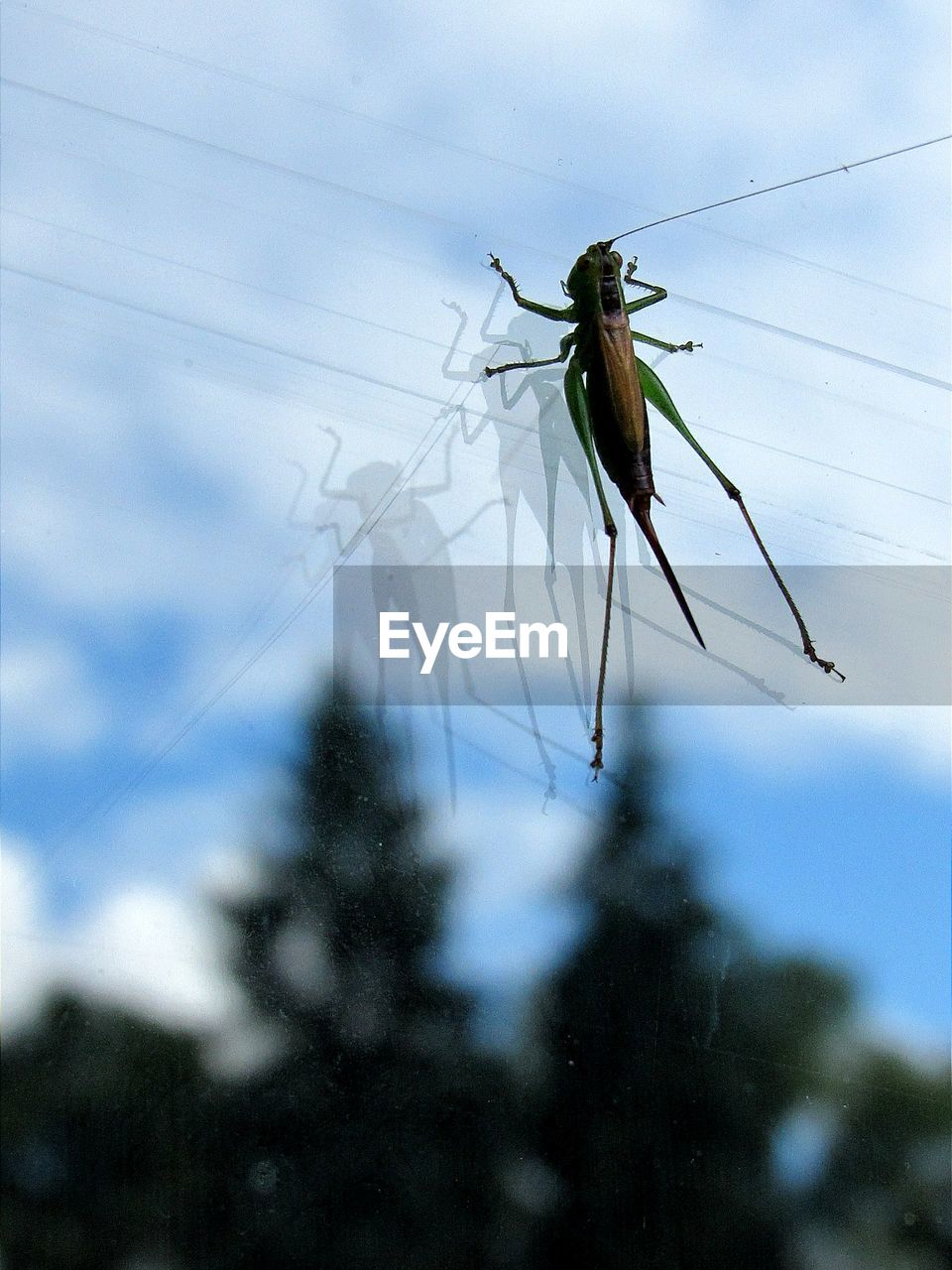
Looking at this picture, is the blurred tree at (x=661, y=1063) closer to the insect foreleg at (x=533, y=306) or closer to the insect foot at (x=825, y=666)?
the insect foot at (x=825, y=666)

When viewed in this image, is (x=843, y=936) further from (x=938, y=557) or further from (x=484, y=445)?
(x=484, y=445)

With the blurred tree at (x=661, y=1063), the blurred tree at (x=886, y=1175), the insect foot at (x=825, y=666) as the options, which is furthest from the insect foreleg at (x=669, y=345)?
the blurred tree at (x=886, y=1175)

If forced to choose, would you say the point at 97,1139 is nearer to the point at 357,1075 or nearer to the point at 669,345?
the point at 357,1075

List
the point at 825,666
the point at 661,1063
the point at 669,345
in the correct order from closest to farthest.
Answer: the point at 661,1063 → the point at 825,666 → the point at 669,345

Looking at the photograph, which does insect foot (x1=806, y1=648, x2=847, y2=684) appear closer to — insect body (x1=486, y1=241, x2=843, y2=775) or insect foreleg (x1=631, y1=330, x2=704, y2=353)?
insect body (x1=486, y1=241, x2=843, y2=775)

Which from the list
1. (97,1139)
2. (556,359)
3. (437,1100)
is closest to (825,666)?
(556,359)

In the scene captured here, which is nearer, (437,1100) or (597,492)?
(437,1100)
